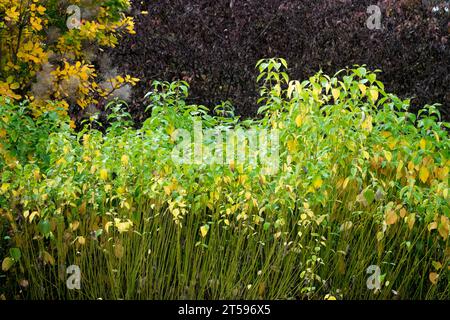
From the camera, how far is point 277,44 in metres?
7.58

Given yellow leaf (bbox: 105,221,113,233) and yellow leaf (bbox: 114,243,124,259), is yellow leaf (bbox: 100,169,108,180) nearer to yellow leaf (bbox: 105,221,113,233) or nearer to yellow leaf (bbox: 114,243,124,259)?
yellow leaf (bbox: 105,221,113,233)

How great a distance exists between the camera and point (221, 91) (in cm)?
744

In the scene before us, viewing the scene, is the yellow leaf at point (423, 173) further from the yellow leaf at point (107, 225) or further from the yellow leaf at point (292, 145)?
the yellow leaf at point (107, 225)

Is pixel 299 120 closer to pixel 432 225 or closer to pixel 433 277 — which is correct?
pixel 432 225

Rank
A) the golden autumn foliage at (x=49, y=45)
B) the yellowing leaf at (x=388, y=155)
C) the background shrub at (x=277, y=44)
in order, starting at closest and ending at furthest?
the yellowing leaf at (x=388, y=155) → the golden autumn foliage at (x=49, y=45) → the background shrub at (x=277, y=44)

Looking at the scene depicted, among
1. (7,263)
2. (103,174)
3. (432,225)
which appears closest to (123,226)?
(103,174)

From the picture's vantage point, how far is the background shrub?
7.27m

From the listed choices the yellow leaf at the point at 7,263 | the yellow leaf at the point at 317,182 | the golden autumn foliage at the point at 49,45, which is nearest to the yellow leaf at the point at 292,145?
the yellow leaf at the point at 317,182

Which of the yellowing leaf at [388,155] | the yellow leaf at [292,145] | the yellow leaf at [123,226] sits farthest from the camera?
the yellow leaf at [292,145]

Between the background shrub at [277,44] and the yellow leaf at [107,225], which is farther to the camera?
the background shrub at [277,44]

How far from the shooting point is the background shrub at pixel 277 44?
23.8 ft
